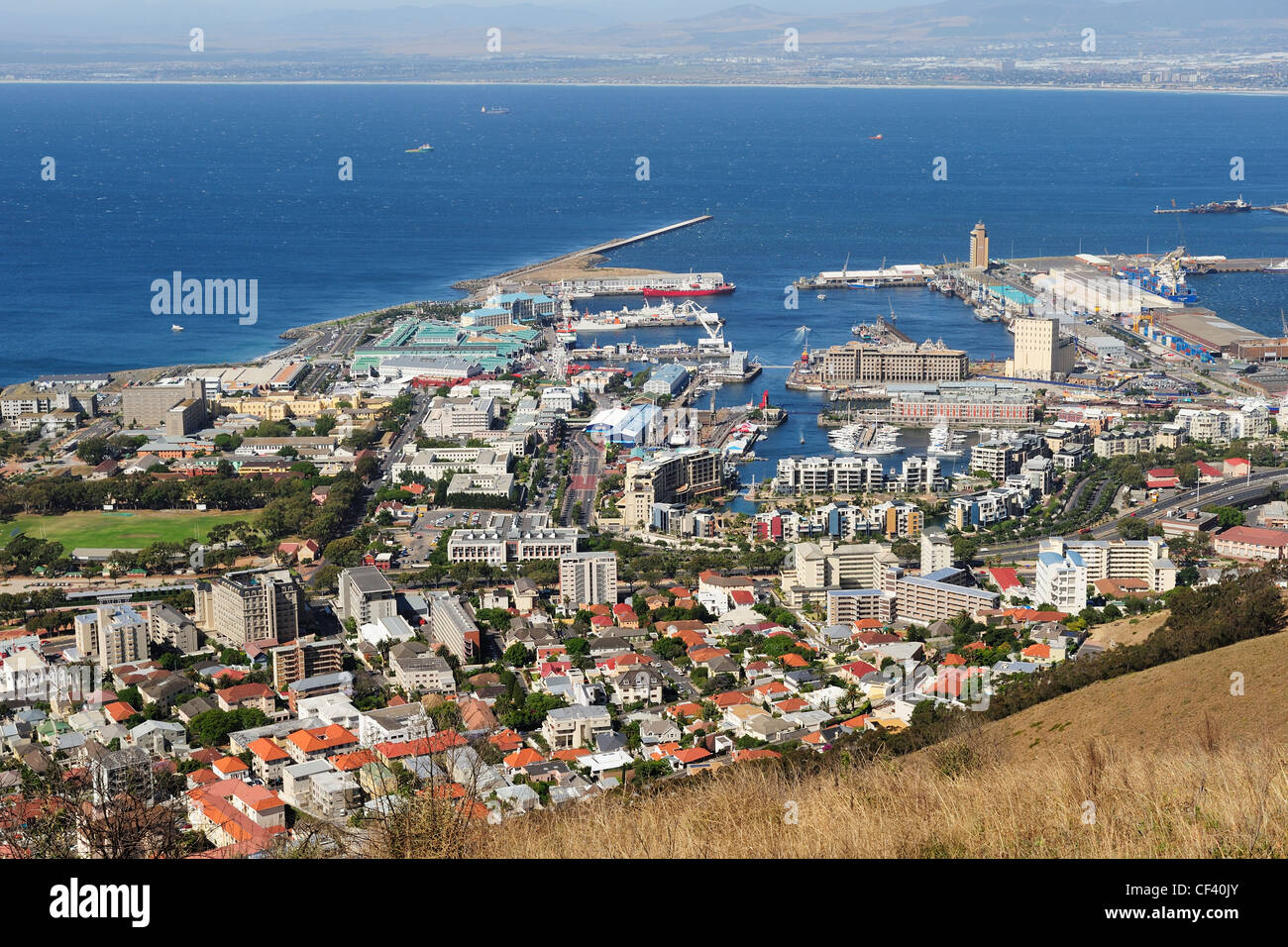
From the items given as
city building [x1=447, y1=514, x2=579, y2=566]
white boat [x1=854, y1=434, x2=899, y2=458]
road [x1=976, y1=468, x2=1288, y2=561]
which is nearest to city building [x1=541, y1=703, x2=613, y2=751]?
city building [x1=447, y1=514, x2=579, y2=566]

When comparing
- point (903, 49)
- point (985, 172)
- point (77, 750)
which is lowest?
point (77, 750)

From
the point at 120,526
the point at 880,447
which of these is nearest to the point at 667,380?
the point at 880,447

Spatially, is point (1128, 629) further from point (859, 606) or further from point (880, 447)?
point (880, 447)

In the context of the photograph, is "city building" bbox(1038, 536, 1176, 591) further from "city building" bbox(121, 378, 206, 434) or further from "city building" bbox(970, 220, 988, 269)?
"city building" bbox(970, 220, 988, 269)

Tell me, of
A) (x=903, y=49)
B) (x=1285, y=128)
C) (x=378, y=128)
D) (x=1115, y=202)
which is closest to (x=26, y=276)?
(x=1115, y=202)
